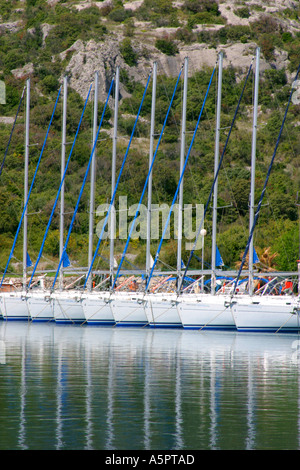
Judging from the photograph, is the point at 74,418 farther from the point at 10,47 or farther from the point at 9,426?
the point at 10,47

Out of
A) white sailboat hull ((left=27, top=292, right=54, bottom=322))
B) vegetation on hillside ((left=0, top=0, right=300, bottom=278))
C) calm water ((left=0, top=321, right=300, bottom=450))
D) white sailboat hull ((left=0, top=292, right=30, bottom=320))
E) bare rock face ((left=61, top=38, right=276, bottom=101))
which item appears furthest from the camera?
bare rock face ((left=61, top=38, right=276, bottom=101))

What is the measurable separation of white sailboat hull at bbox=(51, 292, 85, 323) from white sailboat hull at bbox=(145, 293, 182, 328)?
4.06 m

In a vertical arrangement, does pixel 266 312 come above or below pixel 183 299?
above

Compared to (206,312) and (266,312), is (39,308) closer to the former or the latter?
(206,312)

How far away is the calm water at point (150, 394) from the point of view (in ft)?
44.4

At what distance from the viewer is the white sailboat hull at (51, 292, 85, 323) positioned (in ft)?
129

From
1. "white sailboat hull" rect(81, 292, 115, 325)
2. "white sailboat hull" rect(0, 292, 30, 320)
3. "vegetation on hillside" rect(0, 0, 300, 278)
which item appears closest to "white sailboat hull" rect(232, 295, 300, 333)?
"vegetation on hillside" rect(0, 0, 300, 278)

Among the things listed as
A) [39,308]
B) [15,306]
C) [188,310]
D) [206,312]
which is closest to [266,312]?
[206,312]

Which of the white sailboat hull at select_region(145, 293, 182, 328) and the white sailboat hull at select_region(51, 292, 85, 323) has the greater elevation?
the white sailboat hull at select_region(145, 293, 182, 328)

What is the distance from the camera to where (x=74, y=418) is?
1494 cm

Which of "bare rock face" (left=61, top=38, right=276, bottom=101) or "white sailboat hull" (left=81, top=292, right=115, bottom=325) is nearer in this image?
"white sailboat hull" (left=81, top=292, right=115, bottom=325)

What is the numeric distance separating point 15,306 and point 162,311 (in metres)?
8.97

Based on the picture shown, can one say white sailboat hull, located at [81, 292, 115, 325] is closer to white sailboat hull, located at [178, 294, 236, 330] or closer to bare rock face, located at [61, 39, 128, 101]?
white sailboat hull, located at [178, 294, 236, 330]

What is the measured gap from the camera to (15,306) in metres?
41.7
